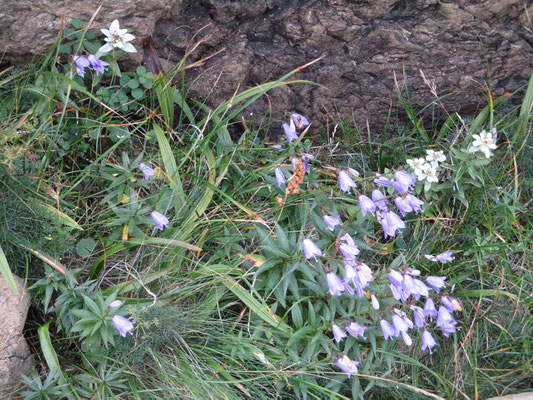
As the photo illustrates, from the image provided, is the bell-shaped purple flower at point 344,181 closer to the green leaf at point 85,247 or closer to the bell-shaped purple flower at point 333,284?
the bell-shaped purple flower at point 333,284

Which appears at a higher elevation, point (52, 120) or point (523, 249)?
point (52, 120)

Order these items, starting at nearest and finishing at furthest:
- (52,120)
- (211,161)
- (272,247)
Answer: (272,247) → (52,120) → (211,161)

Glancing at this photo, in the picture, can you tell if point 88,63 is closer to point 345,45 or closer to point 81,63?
point 81,63

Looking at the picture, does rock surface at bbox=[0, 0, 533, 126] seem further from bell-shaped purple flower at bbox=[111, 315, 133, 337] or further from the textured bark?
bell-shaped purple flower at bbox=[111, 315, 133, 337]

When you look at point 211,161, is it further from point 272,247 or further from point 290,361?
point 290,361

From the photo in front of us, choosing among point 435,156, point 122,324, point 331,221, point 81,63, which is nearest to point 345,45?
point 435,156

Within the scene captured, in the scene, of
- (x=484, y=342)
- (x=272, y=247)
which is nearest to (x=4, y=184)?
(x=272, y=247)
